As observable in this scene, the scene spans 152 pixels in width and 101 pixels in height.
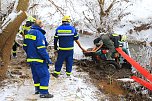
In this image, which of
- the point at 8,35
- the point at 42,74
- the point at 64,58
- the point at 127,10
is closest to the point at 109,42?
the point at 64,58

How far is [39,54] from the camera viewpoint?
707cm

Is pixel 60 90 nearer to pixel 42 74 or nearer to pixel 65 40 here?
pixel 42 74

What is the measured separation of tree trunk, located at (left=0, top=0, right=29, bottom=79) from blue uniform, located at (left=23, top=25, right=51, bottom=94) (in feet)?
3.43

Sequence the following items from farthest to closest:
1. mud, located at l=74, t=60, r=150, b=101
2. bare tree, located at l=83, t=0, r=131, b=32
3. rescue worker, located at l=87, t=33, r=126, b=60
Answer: bare tree, located at l=83, t=0, r=131, b=32 → rescue worker, located at l=87, t=33, r=126, b=60 → mud, located at l=74, t=60, r=150, b=101

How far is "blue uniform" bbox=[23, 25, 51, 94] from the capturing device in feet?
22.9

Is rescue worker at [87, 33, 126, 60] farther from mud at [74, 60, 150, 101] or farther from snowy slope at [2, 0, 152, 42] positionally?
snowy slope at [2, 0, 152, 42]

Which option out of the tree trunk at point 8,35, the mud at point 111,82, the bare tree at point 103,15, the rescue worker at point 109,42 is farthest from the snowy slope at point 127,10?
the tree trunk at point 8,35

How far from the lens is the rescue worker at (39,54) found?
699 cm

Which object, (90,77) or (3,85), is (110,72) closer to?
(90,77)

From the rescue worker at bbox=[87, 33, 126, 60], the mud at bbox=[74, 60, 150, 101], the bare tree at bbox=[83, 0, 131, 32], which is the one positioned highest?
the bare tree at bbox=[83, 0, 131, 32]

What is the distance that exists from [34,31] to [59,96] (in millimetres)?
1476

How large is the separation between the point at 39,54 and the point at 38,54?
42 mm

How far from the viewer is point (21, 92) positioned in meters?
7.64

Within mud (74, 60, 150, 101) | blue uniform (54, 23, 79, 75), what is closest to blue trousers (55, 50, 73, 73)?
blue uniform (54, 23, 79, 75)
